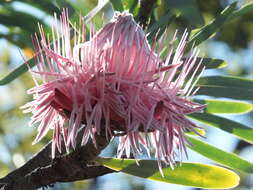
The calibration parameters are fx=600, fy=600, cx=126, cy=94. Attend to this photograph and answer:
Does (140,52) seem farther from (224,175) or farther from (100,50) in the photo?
(224,175)

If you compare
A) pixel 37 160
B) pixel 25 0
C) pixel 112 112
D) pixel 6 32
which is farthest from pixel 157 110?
pixel 6 32

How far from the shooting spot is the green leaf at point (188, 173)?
1.20 metres

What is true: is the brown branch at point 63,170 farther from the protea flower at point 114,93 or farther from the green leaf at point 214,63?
the green leaf at point 214,63

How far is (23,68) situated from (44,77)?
28 centimetres

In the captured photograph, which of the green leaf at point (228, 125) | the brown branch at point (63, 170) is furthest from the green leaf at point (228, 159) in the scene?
the brown branch at point (63, 170)

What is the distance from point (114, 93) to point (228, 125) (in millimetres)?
522

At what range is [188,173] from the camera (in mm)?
1210

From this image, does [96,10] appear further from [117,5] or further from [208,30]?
[208,30]

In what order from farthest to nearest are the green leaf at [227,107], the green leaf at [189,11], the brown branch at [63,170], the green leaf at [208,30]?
the green leaf at [227,107]
the green leaf at [208,30]
the brown branch at [63,170]
the green leaf at [189,11]

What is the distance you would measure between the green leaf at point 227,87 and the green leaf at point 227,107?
66mm

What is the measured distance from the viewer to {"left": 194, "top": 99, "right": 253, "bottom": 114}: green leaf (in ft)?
5.11

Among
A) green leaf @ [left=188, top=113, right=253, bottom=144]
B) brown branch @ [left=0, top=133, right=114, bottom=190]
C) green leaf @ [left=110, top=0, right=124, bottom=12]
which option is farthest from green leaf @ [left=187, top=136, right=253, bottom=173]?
green leaf @ [left=110, top=0, right=124, bottom=12]

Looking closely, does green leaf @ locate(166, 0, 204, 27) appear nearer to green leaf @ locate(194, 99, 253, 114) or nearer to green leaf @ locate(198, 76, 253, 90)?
green leaf @ locate(198, 76, 253, 90)

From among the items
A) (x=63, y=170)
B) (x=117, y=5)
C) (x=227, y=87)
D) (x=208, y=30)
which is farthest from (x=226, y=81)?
(x=63, y=170)
